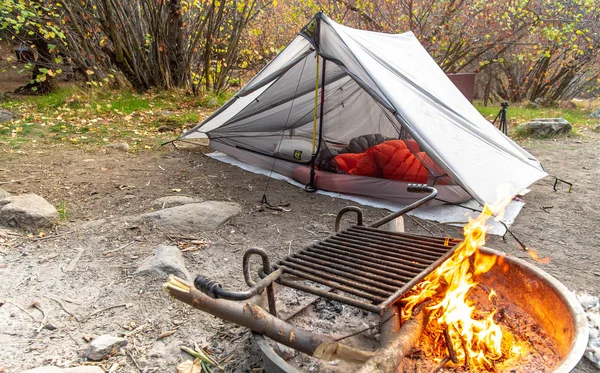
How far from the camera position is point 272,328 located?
146 cm

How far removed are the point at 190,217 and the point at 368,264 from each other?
6.29ft

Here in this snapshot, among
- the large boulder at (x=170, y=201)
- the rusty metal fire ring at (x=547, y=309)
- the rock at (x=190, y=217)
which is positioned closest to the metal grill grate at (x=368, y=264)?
the rusty metal fire ring at (x=547, y=309)

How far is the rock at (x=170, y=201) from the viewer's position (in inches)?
142

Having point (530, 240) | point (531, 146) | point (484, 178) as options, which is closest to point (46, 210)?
point (484, 178)

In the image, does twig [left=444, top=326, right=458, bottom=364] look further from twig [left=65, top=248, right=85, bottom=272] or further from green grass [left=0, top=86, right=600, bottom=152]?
green grass [left=0, top=86, right=600, bottom=152]

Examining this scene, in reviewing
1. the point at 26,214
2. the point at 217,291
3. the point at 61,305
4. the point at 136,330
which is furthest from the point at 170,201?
the point at 217,291

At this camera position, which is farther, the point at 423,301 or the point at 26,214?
the point at 26,214

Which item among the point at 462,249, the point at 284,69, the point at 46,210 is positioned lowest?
the point at 46,210

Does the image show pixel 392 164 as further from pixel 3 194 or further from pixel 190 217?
pixel 3 194

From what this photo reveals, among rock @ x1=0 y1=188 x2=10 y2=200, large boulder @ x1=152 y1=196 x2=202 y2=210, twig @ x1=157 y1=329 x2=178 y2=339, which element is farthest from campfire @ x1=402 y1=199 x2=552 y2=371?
rock @ x1=0 y1=188 x2=10 y2=200

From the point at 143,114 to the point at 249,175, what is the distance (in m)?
3.16

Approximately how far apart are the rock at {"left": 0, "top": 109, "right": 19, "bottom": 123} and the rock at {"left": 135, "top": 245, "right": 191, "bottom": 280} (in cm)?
495

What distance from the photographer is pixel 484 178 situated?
3.24 m

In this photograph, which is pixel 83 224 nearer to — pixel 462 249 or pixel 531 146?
pixel 462 249
